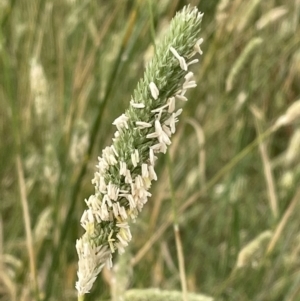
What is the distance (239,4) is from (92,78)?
28 centimetres

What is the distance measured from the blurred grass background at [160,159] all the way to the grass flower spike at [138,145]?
24cm

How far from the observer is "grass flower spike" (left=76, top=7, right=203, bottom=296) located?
21 centimetres

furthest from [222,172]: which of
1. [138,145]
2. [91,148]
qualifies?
[138,145]

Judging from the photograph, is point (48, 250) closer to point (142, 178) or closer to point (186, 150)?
point (186, 150)

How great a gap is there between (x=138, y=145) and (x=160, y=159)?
55cm

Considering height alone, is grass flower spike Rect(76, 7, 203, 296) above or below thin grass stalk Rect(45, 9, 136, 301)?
below

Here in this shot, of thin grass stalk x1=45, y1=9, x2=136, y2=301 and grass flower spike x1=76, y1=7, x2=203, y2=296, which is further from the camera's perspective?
thin grass stalk x1=45, y1=9, x2=136, y2=301

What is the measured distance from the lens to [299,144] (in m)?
0.63

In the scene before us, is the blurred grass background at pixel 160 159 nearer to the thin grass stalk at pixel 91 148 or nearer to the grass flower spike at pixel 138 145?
the thin grass stalk at pixel 91 148

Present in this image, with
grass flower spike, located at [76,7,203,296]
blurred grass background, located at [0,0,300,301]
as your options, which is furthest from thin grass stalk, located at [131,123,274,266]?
grass flower spike, located at [76,7,203,296]

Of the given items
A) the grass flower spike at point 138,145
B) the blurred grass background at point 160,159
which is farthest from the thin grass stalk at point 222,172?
the grass flower spike at point 138,145

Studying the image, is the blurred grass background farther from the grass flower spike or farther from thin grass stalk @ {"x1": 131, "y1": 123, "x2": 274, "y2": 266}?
the grass flower spike

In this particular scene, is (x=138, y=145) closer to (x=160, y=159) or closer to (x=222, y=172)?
(x=222, y=172)

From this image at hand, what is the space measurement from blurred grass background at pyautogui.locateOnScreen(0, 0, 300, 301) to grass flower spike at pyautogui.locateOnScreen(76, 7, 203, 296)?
0.24 meters
